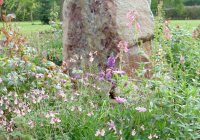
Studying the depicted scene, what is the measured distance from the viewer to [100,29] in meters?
5.42

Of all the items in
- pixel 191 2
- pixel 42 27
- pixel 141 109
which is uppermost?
pixel 141 109

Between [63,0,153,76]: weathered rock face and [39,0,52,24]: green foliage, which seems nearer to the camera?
[63,0,153,76]: weathered rock face

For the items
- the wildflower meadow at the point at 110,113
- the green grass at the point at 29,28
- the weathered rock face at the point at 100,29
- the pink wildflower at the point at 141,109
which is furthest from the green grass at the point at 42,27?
the pink wildflower at the point at 141,109

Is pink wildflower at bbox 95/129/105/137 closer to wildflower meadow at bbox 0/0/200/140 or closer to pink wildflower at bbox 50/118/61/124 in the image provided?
wildflower meadow at bbox 0/0/200/140

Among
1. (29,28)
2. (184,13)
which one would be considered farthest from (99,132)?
(184,13)

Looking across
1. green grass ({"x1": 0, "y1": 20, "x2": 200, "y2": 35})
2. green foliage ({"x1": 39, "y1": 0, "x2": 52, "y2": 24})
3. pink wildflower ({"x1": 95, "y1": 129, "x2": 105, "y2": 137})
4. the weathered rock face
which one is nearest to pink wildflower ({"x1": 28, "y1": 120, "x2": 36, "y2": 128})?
pink wildflower ({"x1": 95, "y1": 129, "x2": 105, "y2": 137})

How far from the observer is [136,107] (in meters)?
3.38

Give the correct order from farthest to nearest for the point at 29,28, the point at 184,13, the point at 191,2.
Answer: the point at 191,2 → the point at 184,13 → the point at 29,28

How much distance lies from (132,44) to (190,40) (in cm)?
142

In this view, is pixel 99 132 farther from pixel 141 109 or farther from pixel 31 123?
pixel 31 123

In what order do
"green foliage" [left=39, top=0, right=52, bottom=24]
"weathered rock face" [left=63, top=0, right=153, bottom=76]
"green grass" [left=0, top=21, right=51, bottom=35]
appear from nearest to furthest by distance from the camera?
"weathered rock face" [left=63, top=0, right=153, bottom=76] → "green grass" [left=0, top=21, right=51, bottom=35] → "green foliage" [left=39, top=0, right=52, bottom=24]

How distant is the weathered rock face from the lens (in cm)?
535

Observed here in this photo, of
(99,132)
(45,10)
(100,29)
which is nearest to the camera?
(99,132)

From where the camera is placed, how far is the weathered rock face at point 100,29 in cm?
535
